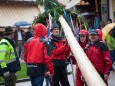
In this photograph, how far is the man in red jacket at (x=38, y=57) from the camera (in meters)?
7.93

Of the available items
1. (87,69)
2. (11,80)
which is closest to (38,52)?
(11,80)

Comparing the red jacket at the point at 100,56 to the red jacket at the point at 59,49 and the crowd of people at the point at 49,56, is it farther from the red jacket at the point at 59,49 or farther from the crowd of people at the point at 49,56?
the red jacket at the point at 59,49

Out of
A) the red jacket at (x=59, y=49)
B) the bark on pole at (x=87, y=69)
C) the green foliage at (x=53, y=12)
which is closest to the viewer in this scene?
the bark on pole at (x=87, y=69)

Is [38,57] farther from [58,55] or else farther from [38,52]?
[58,55]

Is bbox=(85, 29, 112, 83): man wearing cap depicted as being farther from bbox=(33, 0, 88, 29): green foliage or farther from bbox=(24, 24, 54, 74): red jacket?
bbox=(33, 0, 88, 29): green foliage

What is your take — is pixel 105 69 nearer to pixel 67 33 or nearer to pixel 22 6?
pixel 67 33

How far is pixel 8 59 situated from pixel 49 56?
1.06 m

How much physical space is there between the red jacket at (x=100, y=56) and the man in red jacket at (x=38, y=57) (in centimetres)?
83

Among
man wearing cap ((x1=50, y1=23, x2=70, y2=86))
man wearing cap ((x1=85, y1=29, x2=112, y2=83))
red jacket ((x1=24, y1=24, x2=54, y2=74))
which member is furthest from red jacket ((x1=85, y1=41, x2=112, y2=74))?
man wearing cap ((x1=50, y1=23, x2=70, y2=86))

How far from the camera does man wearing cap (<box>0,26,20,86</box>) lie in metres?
8.32

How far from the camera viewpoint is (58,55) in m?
8.99

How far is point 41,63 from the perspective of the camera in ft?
26.3

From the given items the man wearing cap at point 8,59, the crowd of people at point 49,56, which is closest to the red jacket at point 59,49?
the crowd of people at point 49,56

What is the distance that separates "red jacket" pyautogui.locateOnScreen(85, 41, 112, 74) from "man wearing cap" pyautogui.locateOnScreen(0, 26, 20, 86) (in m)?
1.72
